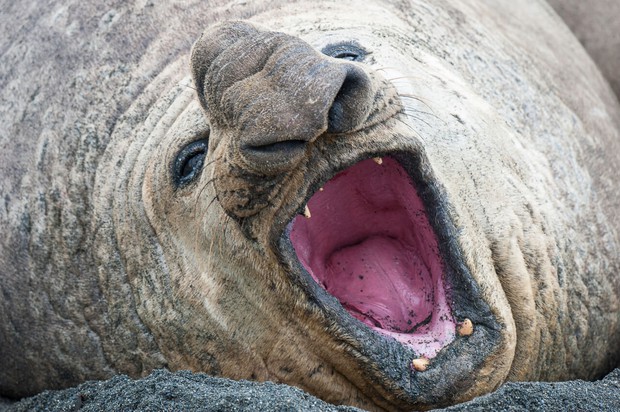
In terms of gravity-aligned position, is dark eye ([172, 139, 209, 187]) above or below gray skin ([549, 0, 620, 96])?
below

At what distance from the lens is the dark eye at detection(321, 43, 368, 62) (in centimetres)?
339

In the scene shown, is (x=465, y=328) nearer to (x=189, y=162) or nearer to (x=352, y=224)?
(x=352, y=224)

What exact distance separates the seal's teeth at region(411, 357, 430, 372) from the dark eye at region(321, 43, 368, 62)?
111 centimetres

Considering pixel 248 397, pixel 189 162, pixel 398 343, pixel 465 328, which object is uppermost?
pixel 465 328

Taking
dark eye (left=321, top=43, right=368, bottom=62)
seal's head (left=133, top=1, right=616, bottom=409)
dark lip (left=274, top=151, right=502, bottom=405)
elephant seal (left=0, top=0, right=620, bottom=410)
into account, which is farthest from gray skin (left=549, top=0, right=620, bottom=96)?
dark lip (left=274, top=151, right=502, bottom=405)

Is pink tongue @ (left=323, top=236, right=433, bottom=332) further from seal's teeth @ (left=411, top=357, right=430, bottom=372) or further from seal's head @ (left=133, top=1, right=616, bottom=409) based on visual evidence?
seal's teeth @ (left=411, top=357, right=430, bottom=372)

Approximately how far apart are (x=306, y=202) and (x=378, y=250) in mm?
657

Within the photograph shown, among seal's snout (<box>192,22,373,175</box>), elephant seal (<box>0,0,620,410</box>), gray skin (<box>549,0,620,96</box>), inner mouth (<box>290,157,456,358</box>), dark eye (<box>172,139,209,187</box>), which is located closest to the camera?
seal's snout (<box>192,22,373,175</box>)

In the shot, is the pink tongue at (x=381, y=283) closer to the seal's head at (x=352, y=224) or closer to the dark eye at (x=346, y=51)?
the seal's head at (x=352, y=224)

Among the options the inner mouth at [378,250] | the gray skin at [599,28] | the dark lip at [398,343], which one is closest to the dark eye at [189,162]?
the inner mouth at [378,250]

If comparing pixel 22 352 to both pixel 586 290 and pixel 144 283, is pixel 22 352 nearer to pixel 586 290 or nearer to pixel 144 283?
pixel 144 283

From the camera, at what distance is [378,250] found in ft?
11.2

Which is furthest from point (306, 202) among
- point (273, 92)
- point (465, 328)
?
point (465, 328)

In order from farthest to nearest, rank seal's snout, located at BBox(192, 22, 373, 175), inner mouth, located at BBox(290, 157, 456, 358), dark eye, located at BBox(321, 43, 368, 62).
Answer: dark eye, located at BBox(321, 43, 368, 62), inner mouth, located at BBox(290, 157, 456, 358), seal's snout, located at BBox(192, 22, 373, 175)
